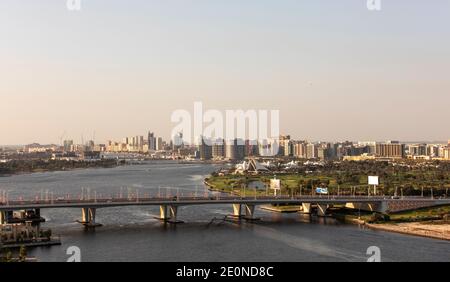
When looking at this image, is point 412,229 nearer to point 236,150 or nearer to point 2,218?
point 2,218

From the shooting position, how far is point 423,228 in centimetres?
1792

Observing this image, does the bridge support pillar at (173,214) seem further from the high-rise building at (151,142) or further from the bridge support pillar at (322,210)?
the high-rise building at (151,142)

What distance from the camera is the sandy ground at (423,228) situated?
16828 millimetres

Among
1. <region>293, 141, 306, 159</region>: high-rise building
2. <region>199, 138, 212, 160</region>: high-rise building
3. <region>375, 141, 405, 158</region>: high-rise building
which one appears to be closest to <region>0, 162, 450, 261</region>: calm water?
<region>375, 141, 405, 158</region>: high-rise building

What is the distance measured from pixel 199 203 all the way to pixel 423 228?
7.73 meters

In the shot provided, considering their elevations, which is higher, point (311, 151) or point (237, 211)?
point (311, 151)

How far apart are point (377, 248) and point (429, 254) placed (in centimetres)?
126

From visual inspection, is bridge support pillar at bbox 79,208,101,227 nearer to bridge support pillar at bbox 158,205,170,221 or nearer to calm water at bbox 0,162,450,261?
calm water at bbox 0,162,450,261

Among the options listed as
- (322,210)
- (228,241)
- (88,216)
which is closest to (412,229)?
(322,210)

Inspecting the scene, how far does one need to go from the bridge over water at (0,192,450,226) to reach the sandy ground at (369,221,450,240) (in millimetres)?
2684

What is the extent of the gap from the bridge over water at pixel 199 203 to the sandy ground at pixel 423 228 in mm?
2684
